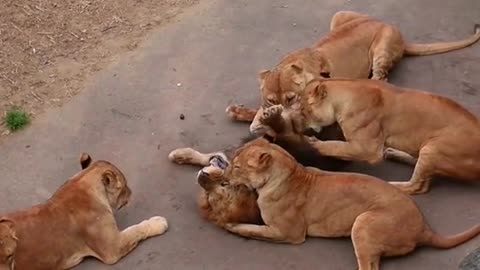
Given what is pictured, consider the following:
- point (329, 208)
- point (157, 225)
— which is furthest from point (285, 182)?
point (157, 225)

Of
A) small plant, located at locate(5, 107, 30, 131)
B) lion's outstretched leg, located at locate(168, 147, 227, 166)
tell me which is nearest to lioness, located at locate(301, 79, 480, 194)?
lion's outstretched leg, located at locate(168, 147, 227, 166)

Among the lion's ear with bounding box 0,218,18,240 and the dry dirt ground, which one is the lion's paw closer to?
the dry dirt ground

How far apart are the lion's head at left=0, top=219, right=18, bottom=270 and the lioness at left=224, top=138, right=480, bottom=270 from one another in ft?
4.14

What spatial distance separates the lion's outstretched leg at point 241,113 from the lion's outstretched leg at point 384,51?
3.15ft

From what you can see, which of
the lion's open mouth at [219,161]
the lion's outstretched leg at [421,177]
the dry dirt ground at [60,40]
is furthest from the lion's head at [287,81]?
the dry dirt ground at [60,40]

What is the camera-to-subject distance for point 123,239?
19.4 feet

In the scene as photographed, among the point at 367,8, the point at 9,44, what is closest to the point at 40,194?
the point at 9,44

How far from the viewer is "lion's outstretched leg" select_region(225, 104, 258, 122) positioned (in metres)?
6.82

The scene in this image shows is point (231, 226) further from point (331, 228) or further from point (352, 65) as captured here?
point (352, 65)

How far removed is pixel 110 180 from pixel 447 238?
1978 millimetres

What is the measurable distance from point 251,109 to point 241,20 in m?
1.34

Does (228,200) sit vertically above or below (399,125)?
below

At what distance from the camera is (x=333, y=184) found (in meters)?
5.74

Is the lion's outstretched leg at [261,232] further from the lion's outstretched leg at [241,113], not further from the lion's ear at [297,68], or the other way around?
the lion's ear at [297,68]
